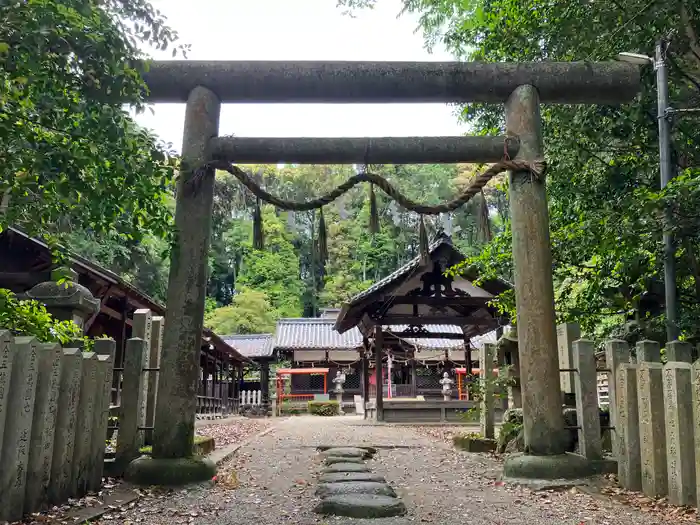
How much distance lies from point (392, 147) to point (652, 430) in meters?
3.72

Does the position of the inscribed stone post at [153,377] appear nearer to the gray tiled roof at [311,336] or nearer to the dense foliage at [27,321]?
the dense foliage at [27,321]

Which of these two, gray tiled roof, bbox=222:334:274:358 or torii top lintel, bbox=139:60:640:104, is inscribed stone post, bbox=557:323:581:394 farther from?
gray tiled roof, bbox=222:334:274:358

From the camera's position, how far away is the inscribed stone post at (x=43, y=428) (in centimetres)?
405

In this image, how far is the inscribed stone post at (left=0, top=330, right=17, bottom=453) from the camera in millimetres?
3662

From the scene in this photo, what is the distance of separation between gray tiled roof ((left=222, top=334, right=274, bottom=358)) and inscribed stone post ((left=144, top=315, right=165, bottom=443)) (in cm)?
2472

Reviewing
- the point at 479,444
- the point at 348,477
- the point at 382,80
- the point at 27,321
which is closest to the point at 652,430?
the point at 348,477

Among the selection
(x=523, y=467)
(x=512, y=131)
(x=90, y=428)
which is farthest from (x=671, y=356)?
(x=90, y=428)

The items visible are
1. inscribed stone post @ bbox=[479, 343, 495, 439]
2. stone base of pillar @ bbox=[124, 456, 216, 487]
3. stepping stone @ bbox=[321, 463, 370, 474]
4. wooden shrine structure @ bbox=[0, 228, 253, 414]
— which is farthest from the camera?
wooden shrine structure @ bbox=[0, 228, 253, 414]

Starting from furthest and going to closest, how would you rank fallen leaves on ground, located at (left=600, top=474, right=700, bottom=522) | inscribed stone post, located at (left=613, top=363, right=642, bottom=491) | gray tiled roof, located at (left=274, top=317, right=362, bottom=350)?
gray tiled roof, located at (left=274, top=317, right=362, bottom=350) < inscribed stone post, located at (left=613, top=363, right=642, bottom=491) < fallen leaves on ground, located at (left=600, top=474, right=700, bottom=522)

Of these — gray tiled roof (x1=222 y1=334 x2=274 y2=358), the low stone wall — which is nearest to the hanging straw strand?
the low stone wall

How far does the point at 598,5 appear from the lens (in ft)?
25.5

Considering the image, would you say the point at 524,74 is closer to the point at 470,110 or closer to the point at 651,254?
the point at 651,254

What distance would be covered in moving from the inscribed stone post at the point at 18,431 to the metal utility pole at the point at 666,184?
19.6 ft

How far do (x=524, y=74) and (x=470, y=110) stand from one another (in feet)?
15.9
